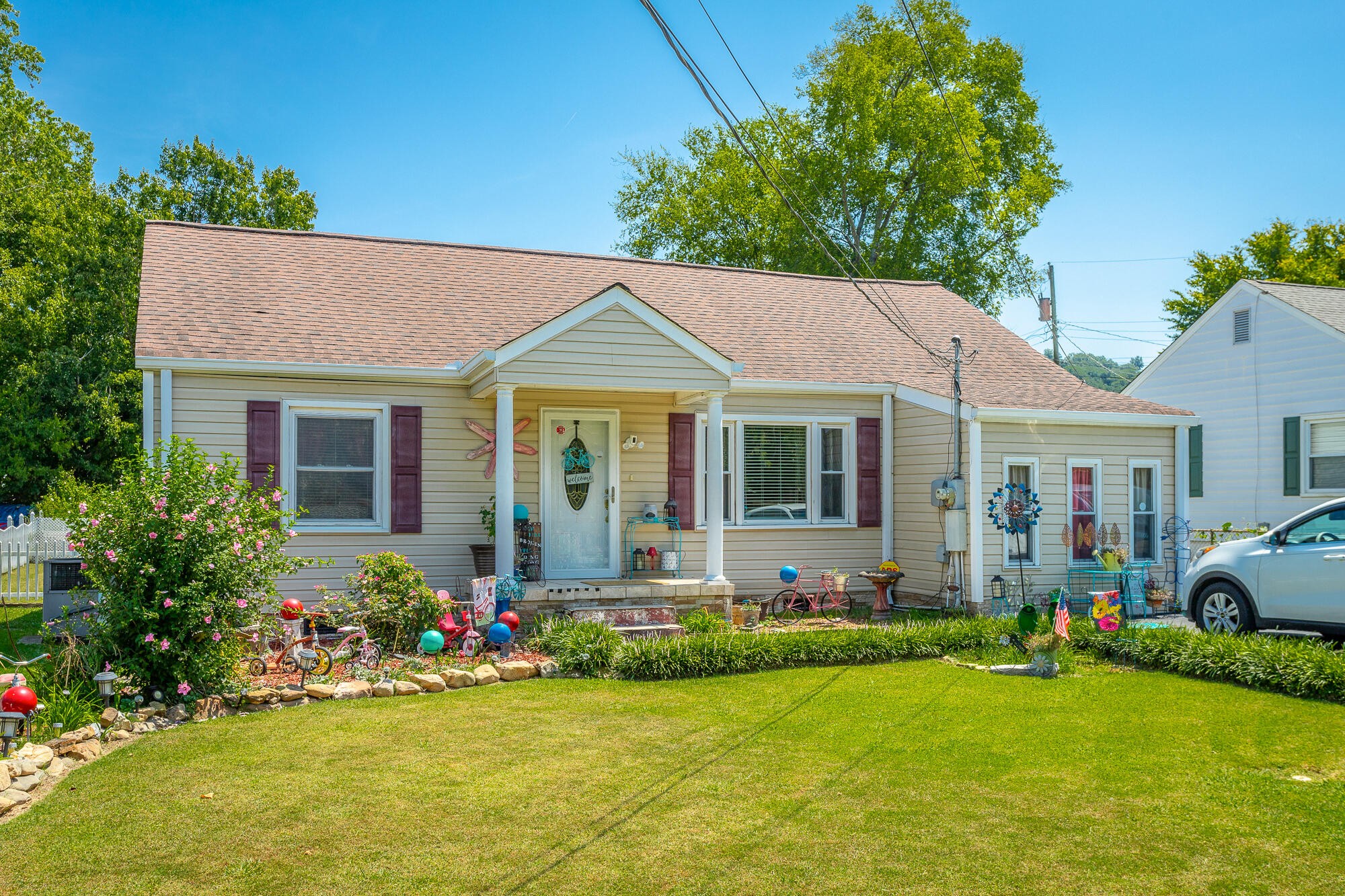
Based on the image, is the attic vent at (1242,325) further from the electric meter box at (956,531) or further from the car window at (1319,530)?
the electric meter box at (956,531)

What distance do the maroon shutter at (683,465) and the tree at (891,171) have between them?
16973mm

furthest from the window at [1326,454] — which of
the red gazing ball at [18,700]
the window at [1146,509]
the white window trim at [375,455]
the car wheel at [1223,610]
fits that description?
the red gazing ball at [18,700]

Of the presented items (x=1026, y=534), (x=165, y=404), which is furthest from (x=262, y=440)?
(x=1026, y=534)

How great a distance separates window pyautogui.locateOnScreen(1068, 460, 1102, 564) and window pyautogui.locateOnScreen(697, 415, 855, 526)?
9.87 ft

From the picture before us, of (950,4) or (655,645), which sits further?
(950,4)

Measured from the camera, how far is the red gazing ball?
616cm

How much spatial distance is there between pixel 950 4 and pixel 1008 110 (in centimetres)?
391

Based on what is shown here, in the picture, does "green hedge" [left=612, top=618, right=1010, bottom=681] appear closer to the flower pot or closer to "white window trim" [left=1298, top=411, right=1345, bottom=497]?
the flower pot

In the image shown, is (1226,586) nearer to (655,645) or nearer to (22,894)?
(655,645)

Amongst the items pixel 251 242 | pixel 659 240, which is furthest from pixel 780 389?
pixel 659 240

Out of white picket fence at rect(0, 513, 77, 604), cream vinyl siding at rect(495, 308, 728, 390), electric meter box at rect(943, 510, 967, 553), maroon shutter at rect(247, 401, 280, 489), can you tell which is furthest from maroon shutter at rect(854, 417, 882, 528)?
white picket fence at rect(0, 513, 77, 604)

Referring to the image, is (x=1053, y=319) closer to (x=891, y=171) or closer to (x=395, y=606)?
(x=891, y=171)

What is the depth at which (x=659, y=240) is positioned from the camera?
33750 mm

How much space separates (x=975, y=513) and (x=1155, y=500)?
128 inches
